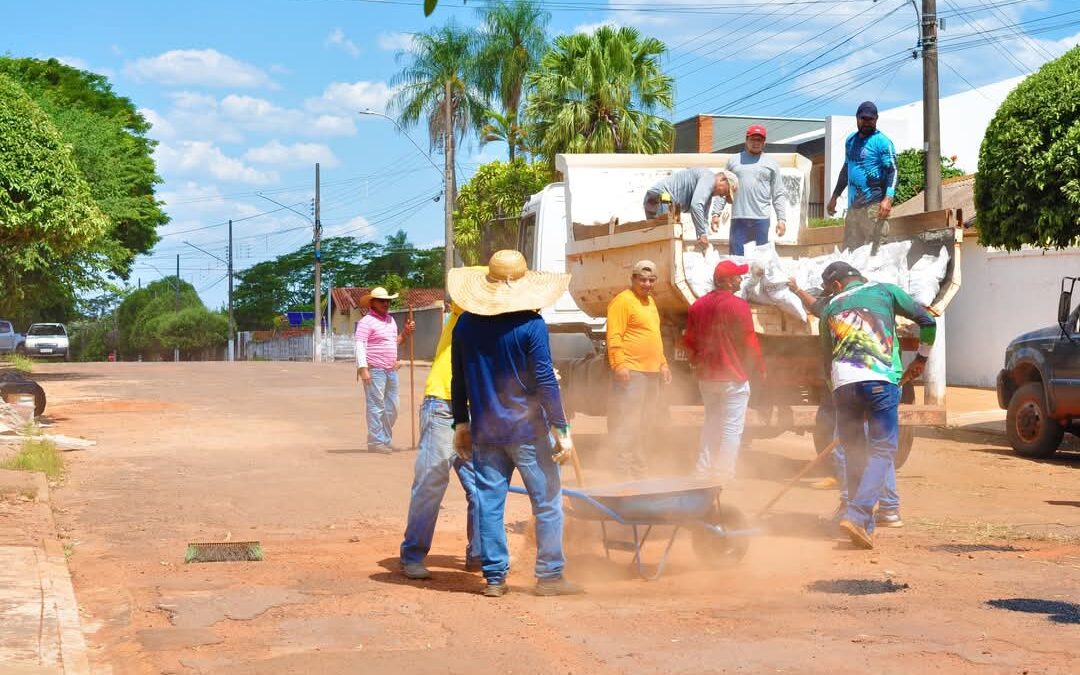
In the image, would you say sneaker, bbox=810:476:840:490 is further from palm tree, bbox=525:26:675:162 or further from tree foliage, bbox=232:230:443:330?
tree foliage, bbox=232:230:443:330

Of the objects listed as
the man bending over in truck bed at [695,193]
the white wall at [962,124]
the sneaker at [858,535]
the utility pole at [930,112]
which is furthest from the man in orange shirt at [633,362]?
the white wall at [962,124]

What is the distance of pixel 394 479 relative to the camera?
11891mm

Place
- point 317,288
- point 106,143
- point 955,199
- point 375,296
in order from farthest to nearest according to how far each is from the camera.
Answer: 1. point 317,288
2. point 106,143
3. point 955,199
4. point 375,296

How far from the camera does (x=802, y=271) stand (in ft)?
38.8

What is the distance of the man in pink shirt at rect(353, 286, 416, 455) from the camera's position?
1368 centimetres

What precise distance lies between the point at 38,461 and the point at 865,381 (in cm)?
772

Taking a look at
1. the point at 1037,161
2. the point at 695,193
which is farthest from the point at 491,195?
the point at 695,193

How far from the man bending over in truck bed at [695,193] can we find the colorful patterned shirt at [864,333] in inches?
131

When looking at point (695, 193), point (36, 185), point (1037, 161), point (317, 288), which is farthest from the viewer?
point (317, 288)

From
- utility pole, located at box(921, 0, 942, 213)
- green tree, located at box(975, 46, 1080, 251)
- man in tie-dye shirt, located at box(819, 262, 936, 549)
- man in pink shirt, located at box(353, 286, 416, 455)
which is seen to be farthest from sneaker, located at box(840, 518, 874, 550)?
utility pole, located at box(921, 0, 942, 213)

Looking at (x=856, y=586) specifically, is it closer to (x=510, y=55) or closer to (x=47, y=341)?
(x=510, y=55)

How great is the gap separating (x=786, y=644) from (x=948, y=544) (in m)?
3.20

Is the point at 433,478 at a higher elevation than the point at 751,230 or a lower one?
lower

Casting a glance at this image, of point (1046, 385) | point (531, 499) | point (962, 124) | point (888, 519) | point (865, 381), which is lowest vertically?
point (888, 519)
